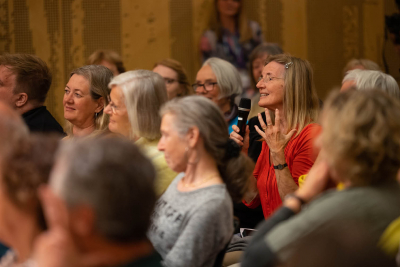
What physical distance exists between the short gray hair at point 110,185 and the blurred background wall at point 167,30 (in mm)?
3886

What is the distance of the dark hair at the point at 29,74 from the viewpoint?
3.06 meters

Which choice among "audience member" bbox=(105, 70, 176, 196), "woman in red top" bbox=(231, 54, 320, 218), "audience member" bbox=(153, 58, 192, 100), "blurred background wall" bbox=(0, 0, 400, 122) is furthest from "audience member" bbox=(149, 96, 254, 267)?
"blurred background wall" bbox=(0, 0, 400, 122)

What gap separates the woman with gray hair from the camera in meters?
3.45

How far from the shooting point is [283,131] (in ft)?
8.63

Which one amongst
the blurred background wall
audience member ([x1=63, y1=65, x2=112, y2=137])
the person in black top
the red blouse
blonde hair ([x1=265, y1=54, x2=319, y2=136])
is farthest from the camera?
the blurred background wall

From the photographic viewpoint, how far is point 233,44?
4.58 m

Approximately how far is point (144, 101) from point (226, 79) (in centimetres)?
127

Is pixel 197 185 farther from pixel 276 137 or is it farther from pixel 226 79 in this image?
pixel 226 79

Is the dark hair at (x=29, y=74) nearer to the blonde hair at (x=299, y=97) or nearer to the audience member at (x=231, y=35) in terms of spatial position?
the blonde hair at (x=299, y=97)

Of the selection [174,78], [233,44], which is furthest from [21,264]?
[233,44]

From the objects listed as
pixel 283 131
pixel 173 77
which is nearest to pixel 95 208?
pixel 283 131

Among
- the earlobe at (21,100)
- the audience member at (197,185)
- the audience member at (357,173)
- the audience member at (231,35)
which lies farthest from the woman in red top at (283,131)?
the audience member at (231,35)

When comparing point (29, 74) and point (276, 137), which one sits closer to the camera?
point (276, 137)

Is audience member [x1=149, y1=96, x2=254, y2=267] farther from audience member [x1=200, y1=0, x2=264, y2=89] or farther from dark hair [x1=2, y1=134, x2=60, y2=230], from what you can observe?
audience member [x1=200, y1=0, x2=264, y2=89]
